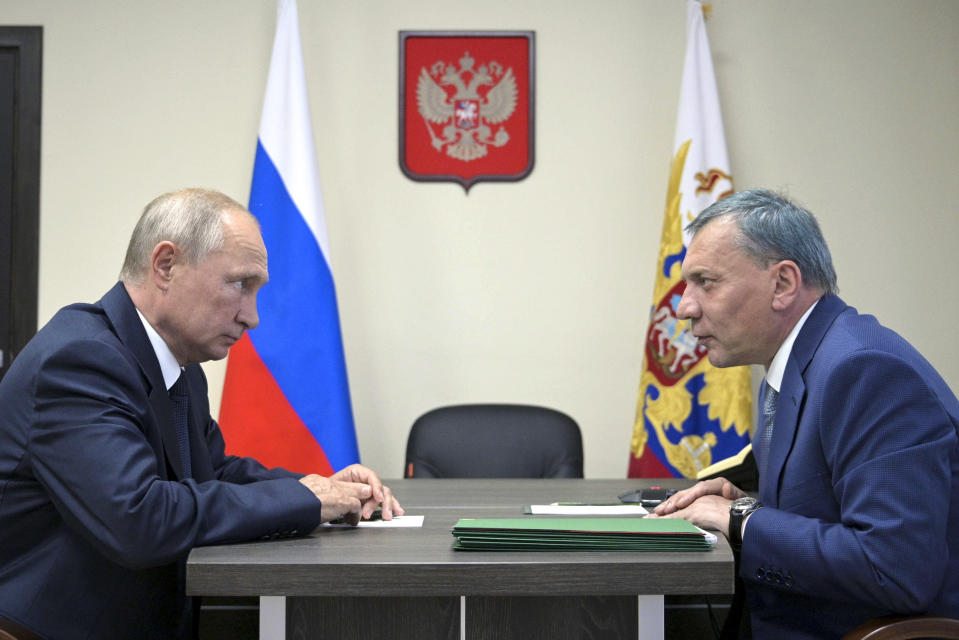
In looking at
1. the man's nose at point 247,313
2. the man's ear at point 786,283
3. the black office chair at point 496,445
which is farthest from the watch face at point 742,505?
the black office chair at point 496,445

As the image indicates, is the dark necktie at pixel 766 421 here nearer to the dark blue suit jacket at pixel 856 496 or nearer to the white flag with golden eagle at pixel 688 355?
the dark blue suit jacket at pixel 856 496

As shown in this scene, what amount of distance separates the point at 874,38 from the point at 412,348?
8.06 feet

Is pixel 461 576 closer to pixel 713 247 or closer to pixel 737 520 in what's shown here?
pixel 737 520

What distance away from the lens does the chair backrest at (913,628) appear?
1550mm

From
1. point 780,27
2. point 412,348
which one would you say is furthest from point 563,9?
point 412,348

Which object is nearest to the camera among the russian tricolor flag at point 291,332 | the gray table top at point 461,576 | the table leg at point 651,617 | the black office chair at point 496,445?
the gray table top at point 461,576

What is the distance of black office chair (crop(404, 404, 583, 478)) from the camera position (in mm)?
3492

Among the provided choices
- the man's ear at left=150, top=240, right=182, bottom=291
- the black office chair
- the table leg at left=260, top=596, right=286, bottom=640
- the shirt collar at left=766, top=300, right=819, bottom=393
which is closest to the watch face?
the shirt collar at left=766, top=300, right=819, bottom=393

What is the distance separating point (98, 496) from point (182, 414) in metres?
0.51

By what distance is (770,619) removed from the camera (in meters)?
1.80

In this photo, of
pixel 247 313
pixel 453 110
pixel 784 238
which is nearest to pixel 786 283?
pixel 784 238

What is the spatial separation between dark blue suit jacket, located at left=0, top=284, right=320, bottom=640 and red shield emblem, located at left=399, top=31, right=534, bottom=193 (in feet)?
8.28

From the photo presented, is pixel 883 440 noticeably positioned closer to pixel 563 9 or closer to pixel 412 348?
pixel 412 348

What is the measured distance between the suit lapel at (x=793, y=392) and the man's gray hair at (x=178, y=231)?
1163 millimetres
